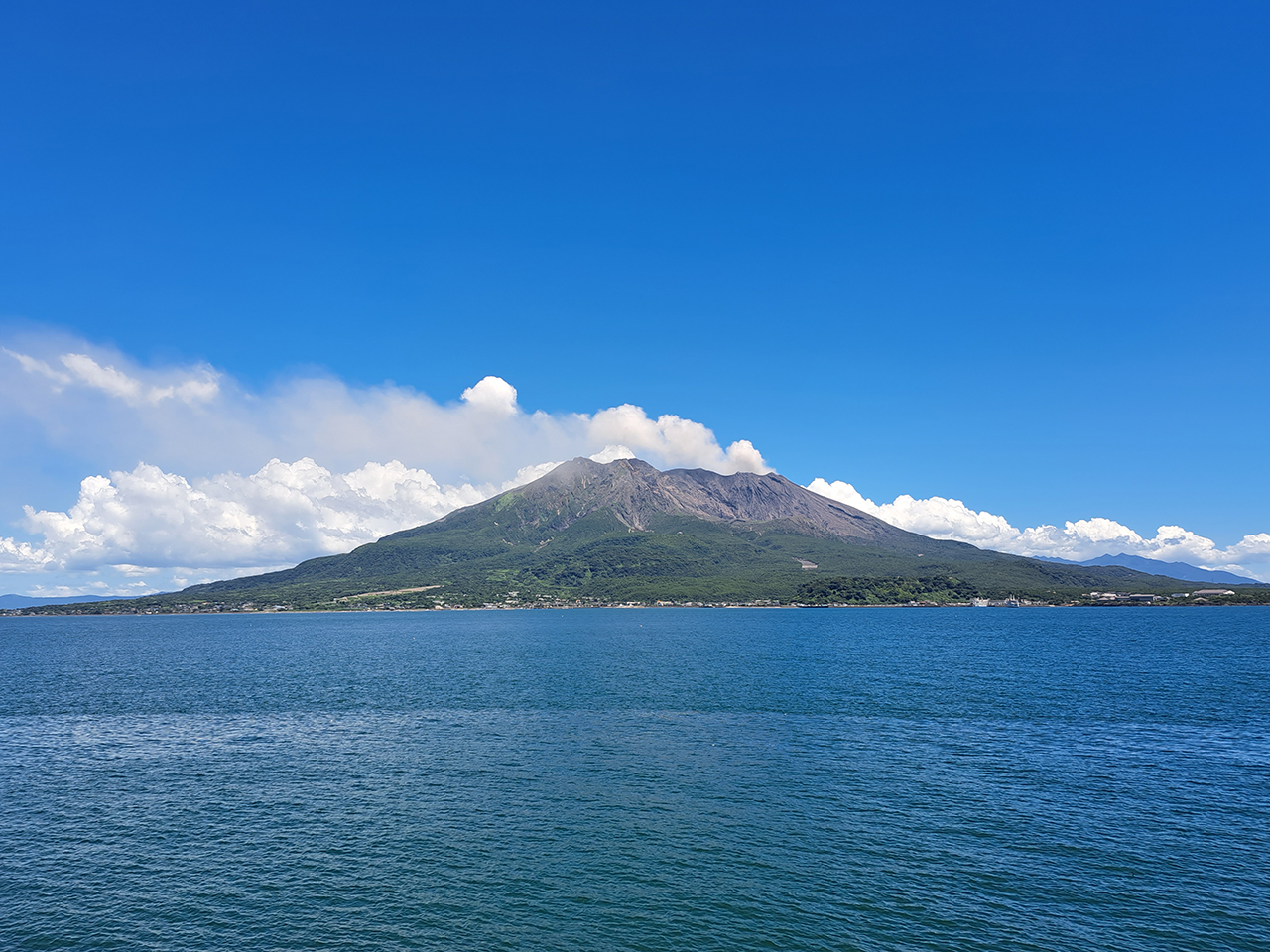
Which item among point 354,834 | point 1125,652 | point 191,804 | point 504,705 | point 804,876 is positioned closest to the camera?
point 804,876

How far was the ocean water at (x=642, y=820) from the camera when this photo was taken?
36000mm

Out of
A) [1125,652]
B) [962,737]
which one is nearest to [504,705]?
[962,737]

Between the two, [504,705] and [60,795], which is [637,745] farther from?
[60,795]

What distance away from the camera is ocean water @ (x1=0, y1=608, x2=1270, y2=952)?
36.0m

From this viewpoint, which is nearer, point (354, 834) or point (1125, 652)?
point (354, 834)

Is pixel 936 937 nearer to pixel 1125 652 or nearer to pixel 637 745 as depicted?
pixel 637 745

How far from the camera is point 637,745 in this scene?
2825 inches

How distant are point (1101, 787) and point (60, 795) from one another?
9334 centimetres

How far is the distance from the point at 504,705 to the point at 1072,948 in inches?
3037

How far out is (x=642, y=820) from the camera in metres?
50.4

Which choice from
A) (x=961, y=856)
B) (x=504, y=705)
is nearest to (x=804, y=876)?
(x=961, y=856)

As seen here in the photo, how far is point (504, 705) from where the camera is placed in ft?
316

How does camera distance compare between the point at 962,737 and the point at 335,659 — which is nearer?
the point at 962,737

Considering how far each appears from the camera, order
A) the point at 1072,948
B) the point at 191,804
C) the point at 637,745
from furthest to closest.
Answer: the point at 637,745, the point at 191,804, the point at 1072,948
